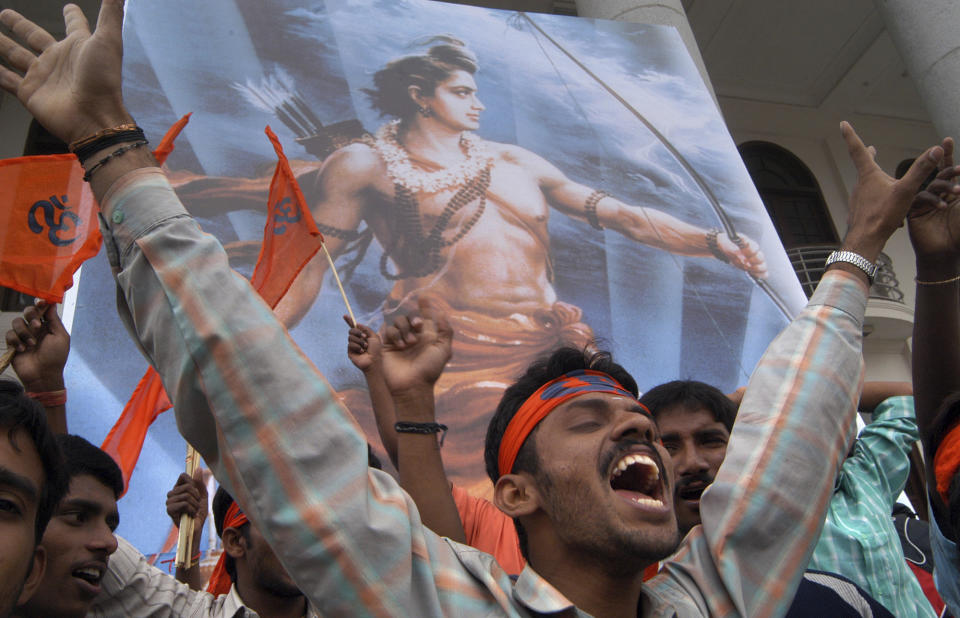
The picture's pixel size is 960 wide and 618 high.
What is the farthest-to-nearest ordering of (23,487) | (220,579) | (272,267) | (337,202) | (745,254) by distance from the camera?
(745,254) → (337,202) → (272,267) → (220,579) → (23,487)

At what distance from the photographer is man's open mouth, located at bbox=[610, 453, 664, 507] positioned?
1.39 m

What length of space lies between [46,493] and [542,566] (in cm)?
88

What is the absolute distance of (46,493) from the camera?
137 cm

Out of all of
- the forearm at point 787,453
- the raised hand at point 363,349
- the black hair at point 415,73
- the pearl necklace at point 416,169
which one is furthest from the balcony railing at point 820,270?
the forearm at point 787,453

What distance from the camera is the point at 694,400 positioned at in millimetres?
2367

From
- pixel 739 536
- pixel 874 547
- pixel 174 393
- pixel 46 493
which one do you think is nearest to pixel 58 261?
pixel 46 493

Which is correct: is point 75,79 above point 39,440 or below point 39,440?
above

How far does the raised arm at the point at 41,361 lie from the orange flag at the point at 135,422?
79 cm

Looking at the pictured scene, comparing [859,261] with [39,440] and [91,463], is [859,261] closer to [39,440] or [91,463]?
[39,440]

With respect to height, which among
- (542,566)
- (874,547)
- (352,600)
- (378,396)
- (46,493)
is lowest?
(874,547)

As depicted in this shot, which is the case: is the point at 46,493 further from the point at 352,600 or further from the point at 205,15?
the point at 205,15

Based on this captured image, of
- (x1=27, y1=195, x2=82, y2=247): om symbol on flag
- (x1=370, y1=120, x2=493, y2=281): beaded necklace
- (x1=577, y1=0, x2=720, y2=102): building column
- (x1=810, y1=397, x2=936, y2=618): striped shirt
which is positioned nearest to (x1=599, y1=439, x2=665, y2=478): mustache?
(x1=810, y1=397, x2=936, y2=618): striped shirt

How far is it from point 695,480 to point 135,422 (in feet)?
6.79

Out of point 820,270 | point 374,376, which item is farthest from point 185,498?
point 820,270
